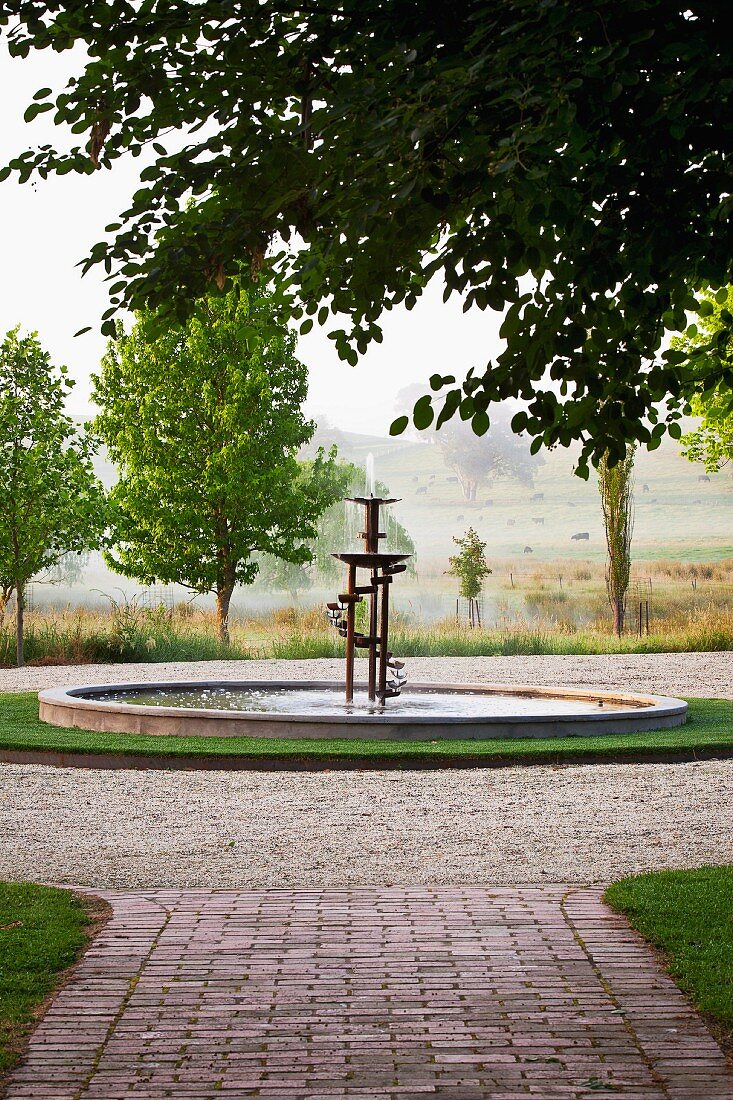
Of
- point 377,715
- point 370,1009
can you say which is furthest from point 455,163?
point 377,715

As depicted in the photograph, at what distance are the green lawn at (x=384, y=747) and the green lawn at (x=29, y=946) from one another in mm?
4230

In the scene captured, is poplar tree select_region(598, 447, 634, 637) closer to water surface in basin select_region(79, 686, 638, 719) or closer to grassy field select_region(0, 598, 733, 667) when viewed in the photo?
grassy field select_region(0, 598, 733, 667)

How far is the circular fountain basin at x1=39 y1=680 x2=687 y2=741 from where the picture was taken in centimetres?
1141

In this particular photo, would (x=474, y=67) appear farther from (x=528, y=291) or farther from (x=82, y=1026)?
(x=82, y=1026)

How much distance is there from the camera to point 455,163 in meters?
4.55

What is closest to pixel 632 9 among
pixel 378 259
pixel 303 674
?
pixel 378 259

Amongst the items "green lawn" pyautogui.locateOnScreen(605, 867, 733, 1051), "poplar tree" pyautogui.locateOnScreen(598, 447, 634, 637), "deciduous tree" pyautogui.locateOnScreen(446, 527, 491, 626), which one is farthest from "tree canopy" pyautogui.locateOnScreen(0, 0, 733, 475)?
"deciduous tree" pyautogui.locateOnScreen(446, 527, 491, 626)

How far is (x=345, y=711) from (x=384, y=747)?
2166 mm

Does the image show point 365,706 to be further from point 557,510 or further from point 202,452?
point 557,510

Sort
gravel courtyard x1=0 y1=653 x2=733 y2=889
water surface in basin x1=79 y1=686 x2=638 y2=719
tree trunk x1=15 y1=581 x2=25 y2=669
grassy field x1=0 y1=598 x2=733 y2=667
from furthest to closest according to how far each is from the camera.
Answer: grassy field x1=0 y1=598 x2=733 y2=667 → tree trunk x1=15 y1=581 x2=25 y2=669 → water surface in basin x1=79 y1=686 x2=638 y2=719 → gravel courtyard x1=0 y1=653 x2=733 y2=889

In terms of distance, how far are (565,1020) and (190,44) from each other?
428 centimetres

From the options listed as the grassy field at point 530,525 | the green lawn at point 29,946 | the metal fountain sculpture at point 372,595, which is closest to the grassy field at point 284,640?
the metal fountain sculpture at point 372,595

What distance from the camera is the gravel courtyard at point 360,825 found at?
668 cm

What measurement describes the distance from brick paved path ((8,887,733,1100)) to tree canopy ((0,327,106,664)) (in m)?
16.1
